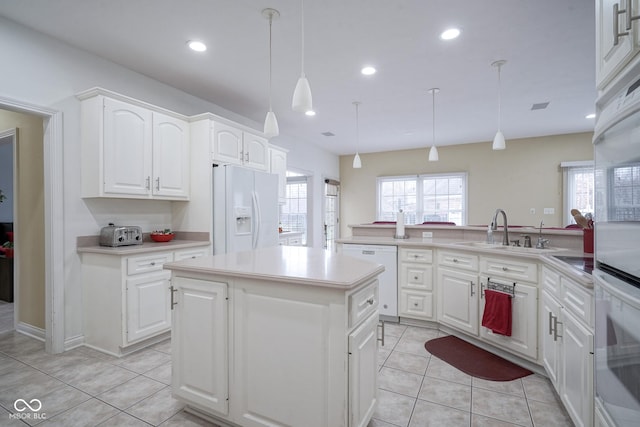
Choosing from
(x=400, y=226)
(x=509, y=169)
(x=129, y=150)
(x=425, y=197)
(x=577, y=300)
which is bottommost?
(x=577, y=300)

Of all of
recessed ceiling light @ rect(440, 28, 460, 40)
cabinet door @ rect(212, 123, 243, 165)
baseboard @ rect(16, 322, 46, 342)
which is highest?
recessed ceiling light @ rect(440, 28, 460, 40)

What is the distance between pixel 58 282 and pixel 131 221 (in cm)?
81

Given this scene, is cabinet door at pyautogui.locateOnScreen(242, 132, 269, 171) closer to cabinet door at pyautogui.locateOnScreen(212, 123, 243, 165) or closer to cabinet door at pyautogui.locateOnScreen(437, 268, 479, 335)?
cabinet door at pyautogui.locateOnScreen(212, 123, 243, 165)

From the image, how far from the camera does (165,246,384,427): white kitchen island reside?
1370 mm

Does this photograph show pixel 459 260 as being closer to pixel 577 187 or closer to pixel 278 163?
pixel 278 163

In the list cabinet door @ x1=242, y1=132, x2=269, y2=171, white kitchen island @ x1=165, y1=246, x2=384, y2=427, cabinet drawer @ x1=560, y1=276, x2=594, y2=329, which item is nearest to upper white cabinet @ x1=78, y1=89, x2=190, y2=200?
cabinet door @ x1=242, y1=132, x2=269, y2=171

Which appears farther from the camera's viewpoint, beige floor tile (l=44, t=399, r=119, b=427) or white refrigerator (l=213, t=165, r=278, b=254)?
white refrigerator (l=213, t=165, r=278, b=254)

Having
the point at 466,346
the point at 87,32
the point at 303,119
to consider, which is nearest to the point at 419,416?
the point at 466,346

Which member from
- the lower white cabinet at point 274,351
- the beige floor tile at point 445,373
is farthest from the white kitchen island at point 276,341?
the beige floor tile at point 445,373

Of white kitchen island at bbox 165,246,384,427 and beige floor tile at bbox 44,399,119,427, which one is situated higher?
white kitchen island at bbox 165,246,384,427

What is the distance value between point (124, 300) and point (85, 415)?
0.90 metres

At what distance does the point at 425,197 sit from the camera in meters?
7.00

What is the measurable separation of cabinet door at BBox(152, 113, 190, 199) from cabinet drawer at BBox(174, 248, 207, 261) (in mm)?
621

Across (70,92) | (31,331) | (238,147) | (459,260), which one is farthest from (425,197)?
(31,331)
